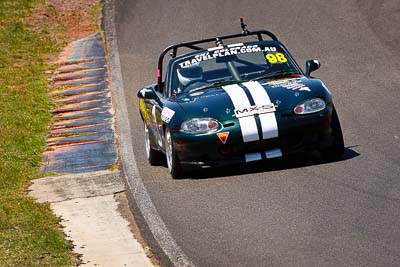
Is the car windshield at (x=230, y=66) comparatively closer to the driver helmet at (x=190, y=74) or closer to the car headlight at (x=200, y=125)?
the driver helmet at (x=190, y=74)

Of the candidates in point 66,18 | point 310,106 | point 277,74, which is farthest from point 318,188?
point 66,18

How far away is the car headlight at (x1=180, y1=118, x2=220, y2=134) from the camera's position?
422 inches

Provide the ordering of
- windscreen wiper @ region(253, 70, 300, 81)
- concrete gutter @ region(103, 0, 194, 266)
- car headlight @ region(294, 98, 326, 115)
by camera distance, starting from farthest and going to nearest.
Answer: windscreen wiper @ region(253, 70, 300, 81), car headlight @ region(294, 98, 326, 115), concrete gutter @ region(103, 0, 194, 266)

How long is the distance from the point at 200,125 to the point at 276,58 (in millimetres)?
1752

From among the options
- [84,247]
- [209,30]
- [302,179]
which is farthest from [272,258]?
[209,30]

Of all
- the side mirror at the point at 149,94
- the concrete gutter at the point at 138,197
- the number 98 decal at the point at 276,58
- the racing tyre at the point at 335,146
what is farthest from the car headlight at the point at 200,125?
the number 98 decal at the point at 276,58

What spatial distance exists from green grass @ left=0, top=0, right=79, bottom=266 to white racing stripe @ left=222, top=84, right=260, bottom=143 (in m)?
2.06

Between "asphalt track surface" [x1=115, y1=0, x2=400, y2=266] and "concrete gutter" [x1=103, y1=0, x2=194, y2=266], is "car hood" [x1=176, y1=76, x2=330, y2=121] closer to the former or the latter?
"asphalt track surface" [x1=115, y1=0, x2=400, y2=266]

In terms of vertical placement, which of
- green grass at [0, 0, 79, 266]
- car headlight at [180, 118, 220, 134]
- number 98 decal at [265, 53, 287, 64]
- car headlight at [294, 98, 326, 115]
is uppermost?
number 98 decal at [265, 53, 287, 64]

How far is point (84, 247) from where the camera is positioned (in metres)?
8.80

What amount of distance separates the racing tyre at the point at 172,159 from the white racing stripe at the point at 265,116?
0.99 meters

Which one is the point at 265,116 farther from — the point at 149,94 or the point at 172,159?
the point at 149,94

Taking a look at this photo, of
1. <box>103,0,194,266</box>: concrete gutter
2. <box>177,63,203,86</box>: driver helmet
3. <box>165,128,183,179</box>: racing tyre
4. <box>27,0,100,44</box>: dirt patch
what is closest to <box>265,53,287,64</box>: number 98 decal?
<box>177,63,203,86</box>: driver helmet

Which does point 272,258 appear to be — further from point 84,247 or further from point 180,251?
point 84,247
